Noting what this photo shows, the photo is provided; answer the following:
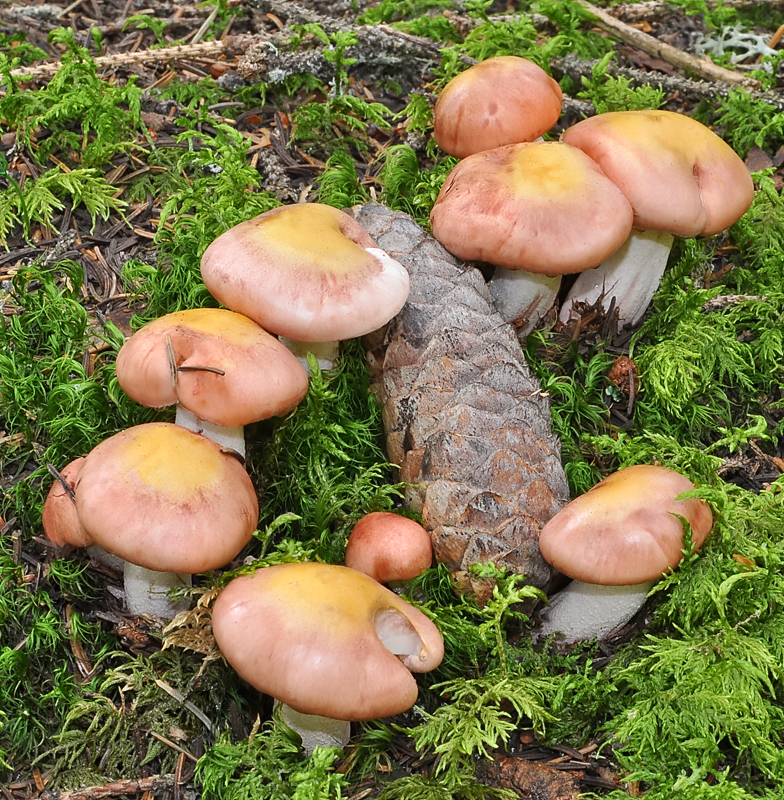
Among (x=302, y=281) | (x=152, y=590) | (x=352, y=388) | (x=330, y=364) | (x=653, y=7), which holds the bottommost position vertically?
(x=152, y=590)

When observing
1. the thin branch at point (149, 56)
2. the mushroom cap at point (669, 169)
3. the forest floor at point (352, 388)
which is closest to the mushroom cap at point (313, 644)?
the forest floor at point (352, 388)

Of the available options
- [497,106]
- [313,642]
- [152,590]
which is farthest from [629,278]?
[152,590]

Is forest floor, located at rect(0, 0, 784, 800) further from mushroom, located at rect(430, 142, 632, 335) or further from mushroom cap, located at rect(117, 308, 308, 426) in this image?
mushroom, located at rect(430, 142, 632, 335)

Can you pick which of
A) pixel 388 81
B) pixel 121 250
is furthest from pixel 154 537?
pixel 388 81

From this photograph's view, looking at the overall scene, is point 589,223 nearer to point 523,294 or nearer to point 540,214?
point 540,214

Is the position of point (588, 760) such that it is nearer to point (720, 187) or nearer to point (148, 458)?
point (148, 458)

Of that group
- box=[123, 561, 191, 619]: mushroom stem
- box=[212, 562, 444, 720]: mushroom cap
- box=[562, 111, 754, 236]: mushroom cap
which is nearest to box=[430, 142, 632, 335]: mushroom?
box=[562, 111, 754, 236]: mushroom cap
